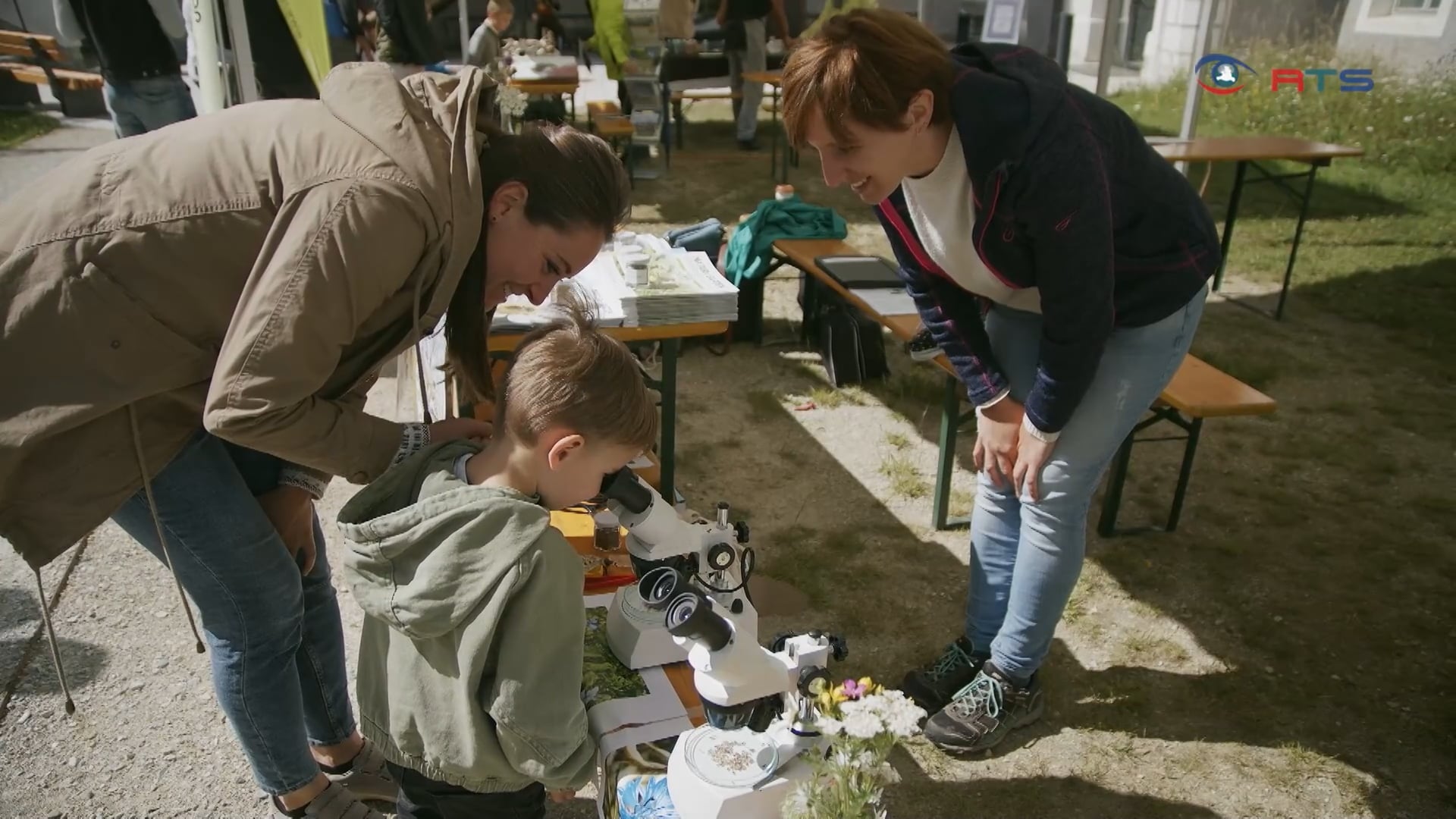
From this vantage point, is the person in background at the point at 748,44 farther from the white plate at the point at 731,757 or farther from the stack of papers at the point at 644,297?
the white plate at the point at 731,757

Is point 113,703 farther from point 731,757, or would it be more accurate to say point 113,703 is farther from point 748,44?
point 748,44

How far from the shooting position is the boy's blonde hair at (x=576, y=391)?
1387 mm

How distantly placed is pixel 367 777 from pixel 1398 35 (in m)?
8.83

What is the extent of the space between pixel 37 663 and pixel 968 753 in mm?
2271

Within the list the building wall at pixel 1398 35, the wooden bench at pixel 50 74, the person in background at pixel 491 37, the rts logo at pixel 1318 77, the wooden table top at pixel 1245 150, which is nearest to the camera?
the wooden table top at pixel 1245 150

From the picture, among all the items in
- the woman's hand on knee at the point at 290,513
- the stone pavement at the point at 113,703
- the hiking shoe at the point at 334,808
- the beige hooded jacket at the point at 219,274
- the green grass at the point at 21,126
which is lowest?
the stone pavement at the point at 113,703

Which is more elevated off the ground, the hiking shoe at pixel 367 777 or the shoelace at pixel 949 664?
the hiking shoe at pixel 367 777

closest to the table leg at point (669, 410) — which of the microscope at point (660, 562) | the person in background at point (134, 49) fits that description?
the microscope at point (660, 562)

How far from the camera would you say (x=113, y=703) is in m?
2.37

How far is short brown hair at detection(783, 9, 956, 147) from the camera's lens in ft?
5.26

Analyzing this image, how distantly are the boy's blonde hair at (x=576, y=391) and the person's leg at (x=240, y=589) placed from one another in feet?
1.48

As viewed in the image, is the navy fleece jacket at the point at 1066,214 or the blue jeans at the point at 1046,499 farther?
the blue jeans at the point at 1046,499

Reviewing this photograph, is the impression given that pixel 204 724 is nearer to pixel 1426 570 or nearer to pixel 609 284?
pixel 609 284

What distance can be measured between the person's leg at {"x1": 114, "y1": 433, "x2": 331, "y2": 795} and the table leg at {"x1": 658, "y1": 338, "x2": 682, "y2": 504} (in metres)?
1.33
